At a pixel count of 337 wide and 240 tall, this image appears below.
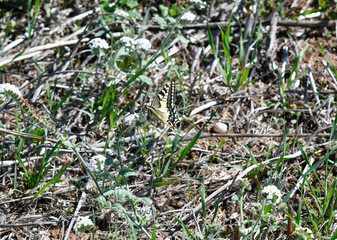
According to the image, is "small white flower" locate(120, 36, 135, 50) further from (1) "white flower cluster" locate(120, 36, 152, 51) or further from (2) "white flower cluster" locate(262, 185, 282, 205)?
(2) "white flower cluster" locate(262, 185, 282, 205)

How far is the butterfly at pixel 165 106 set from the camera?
132 inches

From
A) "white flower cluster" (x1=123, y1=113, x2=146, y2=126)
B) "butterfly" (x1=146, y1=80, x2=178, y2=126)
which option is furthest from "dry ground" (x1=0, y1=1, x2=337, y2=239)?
"white flower cluster" (x1=123, y1=113, x2=146, y2=126)

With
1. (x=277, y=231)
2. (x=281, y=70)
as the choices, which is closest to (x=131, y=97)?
(x=281, y=70)

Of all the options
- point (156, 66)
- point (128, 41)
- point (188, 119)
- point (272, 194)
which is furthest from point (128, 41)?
point (272, 194)

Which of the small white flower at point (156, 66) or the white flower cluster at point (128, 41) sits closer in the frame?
the white flower cluster at point (128, 41)

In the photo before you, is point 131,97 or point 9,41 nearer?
point 131,97

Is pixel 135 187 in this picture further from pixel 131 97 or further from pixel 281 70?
pixel 281 70

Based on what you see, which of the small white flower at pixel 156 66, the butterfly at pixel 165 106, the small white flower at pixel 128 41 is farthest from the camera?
the small white flower at pixel 156 66

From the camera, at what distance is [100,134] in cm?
378

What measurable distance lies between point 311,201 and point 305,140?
727mm

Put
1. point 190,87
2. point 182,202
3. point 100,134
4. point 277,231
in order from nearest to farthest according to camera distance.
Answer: point 277,231
point 182,202
point 100,134
point 190,87

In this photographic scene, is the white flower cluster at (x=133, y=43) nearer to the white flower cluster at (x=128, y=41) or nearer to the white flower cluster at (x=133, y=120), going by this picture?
the white flower cluster at (x=128, y=41)

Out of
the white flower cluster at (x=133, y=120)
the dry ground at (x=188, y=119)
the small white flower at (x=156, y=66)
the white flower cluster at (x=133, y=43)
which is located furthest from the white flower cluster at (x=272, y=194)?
the small white flower at (x=156, y=66)

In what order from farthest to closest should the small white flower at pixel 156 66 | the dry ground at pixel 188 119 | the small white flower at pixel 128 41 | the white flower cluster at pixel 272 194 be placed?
the small white flower at pixel 156 66, the small white flower at pixel 128 41, the dry ground at pixel 188 119, the white flower cluster at pixel 272 194
